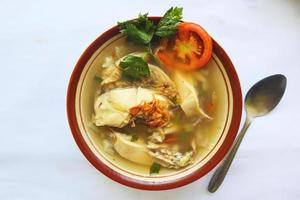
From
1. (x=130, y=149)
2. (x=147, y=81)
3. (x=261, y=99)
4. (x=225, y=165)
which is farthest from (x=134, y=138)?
(x=261, y=99)

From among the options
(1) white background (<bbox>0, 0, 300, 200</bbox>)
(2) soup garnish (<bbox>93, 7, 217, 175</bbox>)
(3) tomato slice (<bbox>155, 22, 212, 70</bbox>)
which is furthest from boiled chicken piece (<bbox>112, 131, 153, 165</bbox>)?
(3) tomato slice (<bbox>155, 22, 212, 70</bbox>)

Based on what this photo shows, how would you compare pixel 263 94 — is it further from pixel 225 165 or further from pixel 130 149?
pixel 130 149

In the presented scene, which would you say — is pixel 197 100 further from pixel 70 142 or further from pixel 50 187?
pixel 50 187

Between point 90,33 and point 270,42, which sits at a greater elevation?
point 90,33

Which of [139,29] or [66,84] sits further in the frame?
[66,84]

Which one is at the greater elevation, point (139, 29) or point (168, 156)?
point (139, 29)

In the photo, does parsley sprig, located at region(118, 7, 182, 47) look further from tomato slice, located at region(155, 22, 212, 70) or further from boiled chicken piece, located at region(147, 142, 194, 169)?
boiled chicken piece, located at region(147, 142, 194, 169)

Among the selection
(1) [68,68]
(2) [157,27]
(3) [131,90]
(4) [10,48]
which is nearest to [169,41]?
(2) [157,27]
